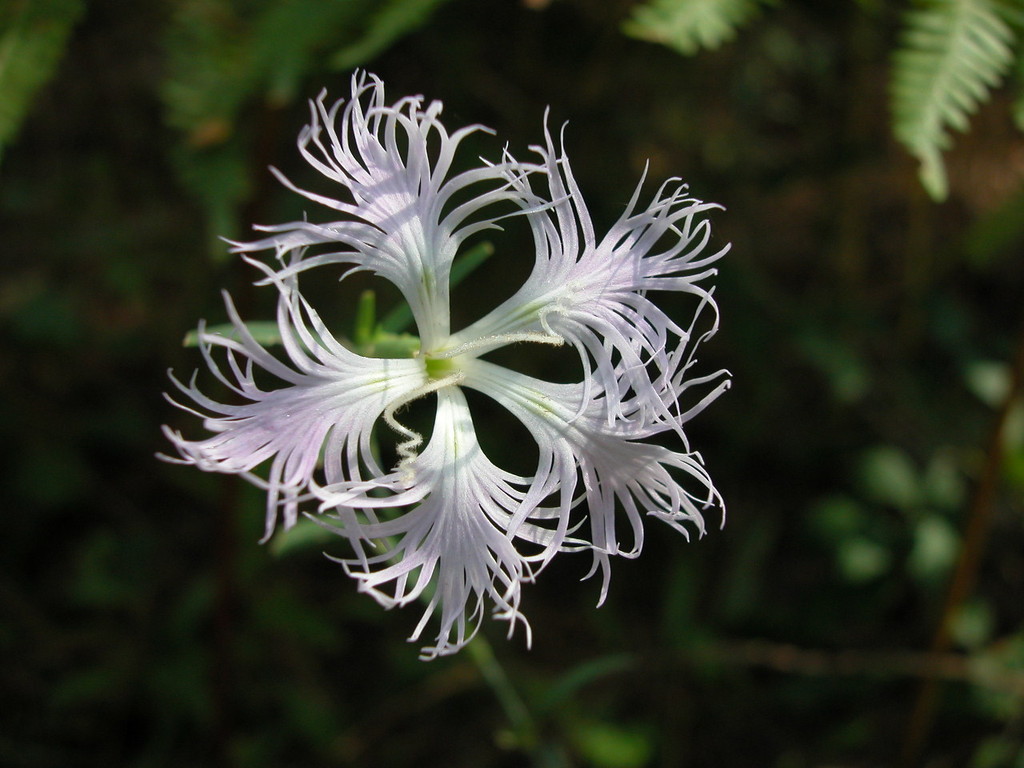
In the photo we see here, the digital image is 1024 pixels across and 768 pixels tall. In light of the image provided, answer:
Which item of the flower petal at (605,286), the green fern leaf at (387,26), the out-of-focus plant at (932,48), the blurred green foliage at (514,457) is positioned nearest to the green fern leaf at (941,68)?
the out-of-focus plant at (932,48)

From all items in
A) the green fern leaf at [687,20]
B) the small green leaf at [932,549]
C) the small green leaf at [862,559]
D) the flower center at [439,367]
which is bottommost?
the small green leaf at [862,559]

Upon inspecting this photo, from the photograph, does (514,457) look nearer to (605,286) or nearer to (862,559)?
(862,559)

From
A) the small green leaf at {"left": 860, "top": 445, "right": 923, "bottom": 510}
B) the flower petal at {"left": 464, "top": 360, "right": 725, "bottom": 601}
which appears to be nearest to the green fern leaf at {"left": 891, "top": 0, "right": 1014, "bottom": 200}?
the flower petal at {"left": 464, "top": 360, "right": 725, "bottom": 601}

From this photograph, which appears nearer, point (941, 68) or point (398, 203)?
point (398, 203)

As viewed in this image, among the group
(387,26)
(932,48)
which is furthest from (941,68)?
(387,26)

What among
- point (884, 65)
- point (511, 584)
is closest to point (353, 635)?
point (511, 584)

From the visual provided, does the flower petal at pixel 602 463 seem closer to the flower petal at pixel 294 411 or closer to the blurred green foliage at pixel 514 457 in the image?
the flower petal at pixel 294 411

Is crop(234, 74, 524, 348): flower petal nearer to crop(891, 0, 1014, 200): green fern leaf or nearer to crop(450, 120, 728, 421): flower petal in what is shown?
crop(450, 120, 728, 421): flower petal
